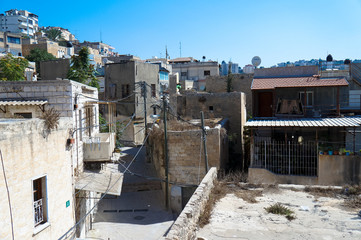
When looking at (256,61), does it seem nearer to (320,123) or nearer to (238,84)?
(238,84)

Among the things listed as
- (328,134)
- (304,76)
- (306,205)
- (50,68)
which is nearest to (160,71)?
(50,68)

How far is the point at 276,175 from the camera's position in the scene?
14.8 metres

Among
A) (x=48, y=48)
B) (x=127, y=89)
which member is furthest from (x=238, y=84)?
(x=48, y=48)

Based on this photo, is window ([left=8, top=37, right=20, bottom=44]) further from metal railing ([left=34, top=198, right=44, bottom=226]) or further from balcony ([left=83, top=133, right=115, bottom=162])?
metal railing ([left=34, top=198, right=44, bottom=226])

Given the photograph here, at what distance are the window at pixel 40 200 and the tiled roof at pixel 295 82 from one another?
42.4ft

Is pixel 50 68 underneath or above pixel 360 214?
above

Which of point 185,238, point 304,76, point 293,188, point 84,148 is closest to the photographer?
point 185,238

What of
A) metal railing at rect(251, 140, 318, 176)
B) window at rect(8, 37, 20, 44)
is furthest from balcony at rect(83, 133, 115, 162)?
window at rect(8, 37, 20, 44)

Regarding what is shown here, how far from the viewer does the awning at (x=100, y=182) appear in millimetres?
11953

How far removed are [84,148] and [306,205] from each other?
966 centimetres

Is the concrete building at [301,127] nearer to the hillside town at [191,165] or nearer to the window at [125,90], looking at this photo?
the hillside town at [191,165]

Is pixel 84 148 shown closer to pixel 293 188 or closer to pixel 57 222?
pixel 57 222

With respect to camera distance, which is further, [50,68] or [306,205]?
[50,68]

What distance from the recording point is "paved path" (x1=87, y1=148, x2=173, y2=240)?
13.7 m
